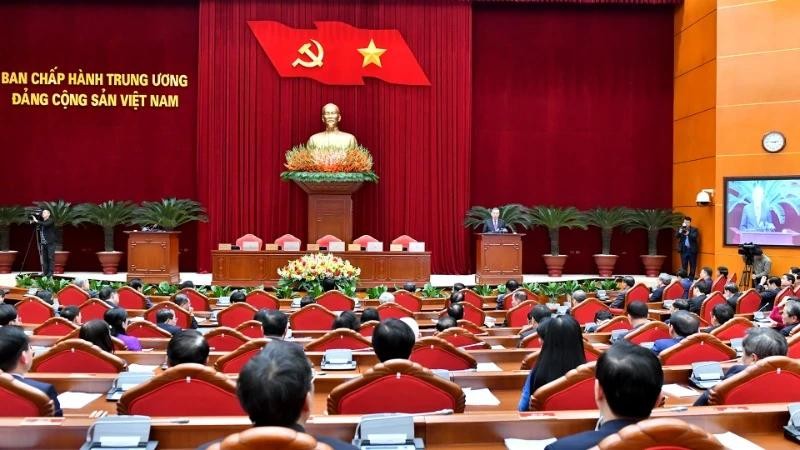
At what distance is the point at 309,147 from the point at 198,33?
3276mm

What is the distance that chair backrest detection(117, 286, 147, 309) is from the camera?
25.5 ft

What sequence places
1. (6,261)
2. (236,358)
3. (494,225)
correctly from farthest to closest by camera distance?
1. (6,261)
2. (494,225)
3. (236,358)

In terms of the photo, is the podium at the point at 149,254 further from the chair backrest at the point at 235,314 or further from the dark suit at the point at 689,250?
the dark suit at the point at 689,250

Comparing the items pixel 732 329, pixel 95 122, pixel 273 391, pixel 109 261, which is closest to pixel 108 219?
pixel 109 261

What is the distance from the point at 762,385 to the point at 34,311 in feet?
19.7

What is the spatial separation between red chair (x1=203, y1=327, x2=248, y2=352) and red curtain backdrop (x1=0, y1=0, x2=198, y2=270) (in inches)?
425

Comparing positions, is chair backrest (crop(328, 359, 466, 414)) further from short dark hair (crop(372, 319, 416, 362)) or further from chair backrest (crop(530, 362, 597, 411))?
short dark hair (crop(372, 319, 416, 362))

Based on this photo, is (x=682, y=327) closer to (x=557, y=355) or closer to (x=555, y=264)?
(x=557, y=355)

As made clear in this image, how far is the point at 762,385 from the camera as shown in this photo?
2686 mm

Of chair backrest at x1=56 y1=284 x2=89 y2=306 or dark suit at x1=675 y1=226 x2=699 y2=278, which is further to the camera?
dark suit at x1=675 y1=226 x2=699 y2=278

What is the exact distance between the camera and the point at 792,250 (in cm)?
1204

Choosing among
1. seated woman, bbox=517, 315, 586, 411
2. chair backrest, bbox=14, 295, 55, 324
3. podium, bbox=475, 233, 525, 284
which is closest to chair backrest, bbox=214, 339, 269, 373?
seated woman, bbox=517, 315, 586, 411

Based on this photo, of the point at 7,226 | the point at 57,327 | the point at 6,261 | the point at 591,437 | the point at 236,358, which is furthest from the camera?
the point at 7,226

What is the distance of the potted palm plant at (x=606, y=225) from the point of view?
14.5 m
